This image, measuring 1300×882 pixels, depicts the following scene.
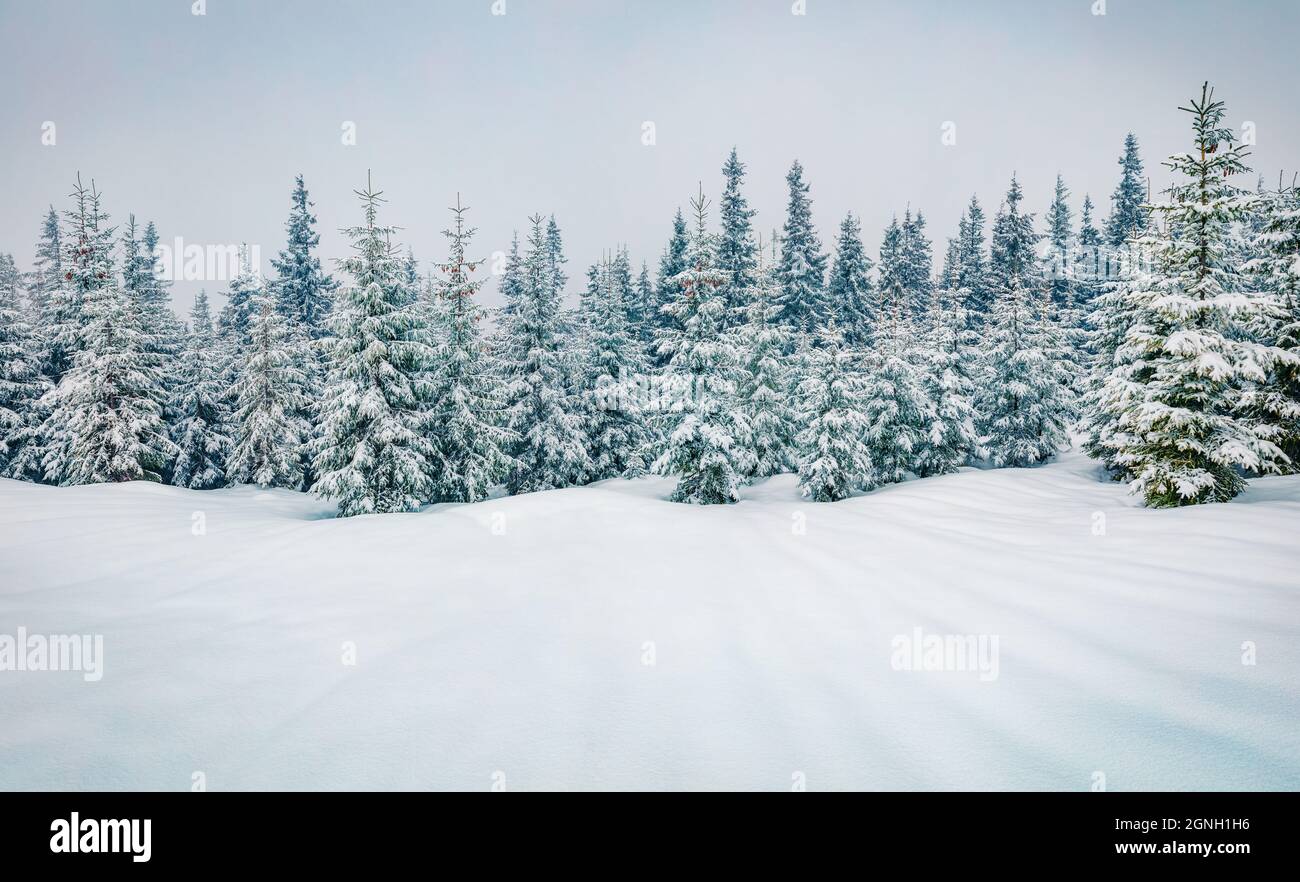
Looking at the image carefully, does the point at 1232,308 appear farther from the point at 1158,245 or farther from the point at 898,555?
the point at 898,555

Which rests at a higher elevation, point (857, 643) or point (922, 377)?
point (922, 377)

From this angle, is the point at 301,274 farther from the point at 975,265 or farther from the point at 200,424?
the point at 975,265

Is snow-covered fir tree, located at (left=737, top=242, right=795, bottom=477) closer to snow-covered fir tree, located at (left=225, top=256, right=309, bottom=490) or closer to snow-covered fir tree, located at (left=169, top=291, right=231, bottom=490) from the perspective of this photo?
snow-covered fir tree, located at (left=225, top=256, right=309, bottom=490)

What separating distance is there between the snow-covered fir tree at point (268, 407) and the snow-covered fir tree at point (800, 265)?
103ft

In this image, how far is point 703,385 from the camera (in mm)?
18672

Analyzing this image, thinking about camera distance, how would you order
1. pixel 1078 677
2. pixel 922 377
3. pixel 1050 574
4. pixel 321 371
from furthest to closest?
pixel 321 371 < pixel 922 377 < pixel 1050 574 < pixel 1078 677

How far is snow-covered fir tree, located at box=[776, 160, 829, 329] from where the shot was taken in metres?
41.4

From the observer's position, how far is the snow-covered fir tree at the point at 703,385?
60.8ft

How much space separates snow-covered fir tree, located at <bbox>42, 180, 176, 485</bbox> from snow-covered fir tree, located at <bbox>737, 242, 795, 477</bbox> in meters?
26.2
